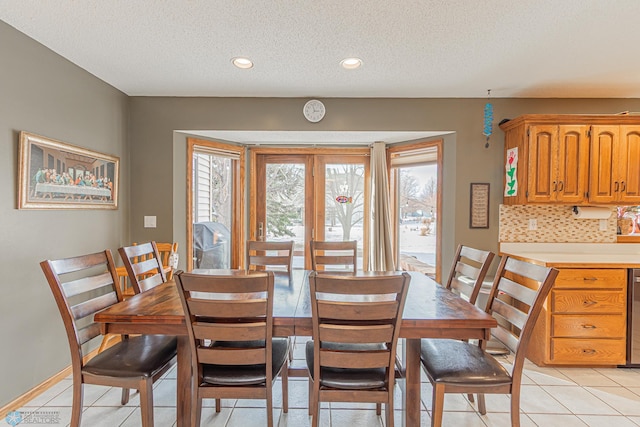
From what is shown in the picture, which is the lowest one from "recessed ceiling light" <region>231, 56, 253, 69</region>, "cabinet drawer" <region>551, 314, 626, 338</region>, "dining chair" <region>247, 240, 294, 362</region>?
"cabinet drawer" <region>551, 314, 626, 338</region>

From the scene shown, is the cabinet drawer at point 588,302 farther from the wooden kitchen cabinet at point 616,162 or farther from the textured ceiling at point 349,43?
the textured ceiling at point 349,43

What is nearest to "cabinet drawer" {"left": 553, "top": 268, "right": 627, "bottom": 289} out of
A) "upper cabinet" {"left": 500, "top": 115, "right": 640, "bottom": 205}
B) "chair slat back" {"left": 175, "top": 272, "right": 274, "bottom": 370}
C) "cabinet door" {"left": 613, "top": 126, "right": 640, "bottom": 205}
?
"upper cabinet" {"left": 500, "top": 115, "right": 640, "bottom": 205}

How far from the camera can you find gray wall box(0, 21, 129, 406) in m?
2.08

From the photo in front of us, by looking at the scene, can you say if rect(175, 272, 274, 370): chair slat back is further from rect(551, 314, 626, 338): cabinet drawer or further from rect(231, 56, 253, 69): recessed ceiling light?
rect(551, 314, 626, 338): cabinet drawer

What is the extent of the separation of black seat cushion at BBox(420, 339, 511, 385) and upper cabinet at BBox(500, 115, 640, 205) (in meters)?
1.83

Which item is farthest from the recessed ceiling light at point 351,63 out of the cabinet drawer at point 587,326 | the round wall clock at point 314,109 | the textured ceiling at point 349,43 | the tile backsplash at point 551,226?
the cabinet drawer at point 587,326

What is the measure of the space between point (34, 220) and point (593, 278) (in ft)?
14.1

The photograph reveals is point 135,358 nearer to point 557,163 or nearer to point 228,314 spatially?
point 228,314

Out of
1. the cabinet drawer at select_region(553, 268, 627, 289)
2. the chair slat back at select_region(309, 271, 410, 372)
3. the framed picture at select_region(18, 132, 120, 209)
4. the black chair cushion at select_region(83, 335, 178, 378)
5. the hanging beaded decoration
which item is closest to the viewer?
the chair slat back at select_region(309, 271, 410, 372)

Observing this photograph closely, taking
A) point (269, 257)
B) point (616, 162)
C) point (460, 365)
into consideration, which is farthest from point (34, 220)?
point (616, 162)

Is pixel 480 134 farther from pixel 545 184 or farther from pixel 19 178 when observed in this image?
pixel 19 178

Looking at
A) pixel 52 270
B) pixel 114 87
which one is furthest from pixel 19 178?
pixel 114 87

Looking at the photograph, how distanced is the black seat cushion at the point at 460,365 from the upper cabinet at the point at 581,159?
183 cm

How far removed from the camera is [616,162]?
9.66ft
